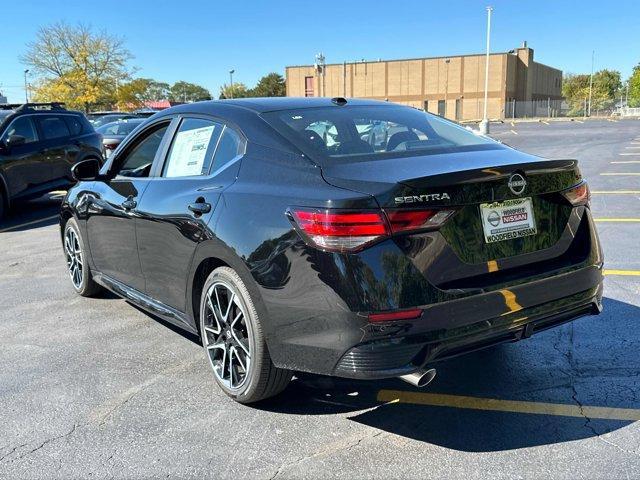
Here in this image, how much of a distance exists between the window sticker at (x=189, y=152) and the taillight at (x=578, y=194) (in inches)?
83.0

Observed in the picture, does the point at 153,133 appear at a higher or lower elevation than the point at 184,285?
higher

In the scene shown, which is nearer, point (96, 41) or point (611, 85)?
point (96, 41)

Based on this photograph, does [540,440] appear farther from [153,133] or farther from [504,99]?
[504,99]

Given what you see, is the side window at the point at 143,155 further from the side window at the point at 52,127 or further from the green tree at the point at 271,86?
the green tree at the point at 271,86

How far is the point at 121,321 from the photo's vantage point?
4.95 metres

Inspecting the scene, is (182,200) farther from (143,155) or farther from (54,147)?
(54,147)

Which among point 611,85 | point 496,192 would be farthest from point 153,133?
point 611,85

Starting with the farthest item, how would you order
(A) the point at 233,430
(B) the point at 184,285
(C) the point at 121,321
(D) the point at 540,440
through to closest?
1. (C) the point at 121,321
2. (B) the point at 184,285
3. (A) the point at 233,430
4. (D) the point at 540,440

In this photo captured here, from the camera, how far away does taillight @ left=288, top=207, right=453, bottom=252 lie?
2.61 m

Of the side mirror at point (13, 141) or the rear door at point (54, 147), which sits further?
the rear door at point (54, 147)

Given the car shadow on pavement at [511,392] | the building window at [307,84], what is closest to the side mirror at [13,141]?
the car shadow on pavement at [511,392]

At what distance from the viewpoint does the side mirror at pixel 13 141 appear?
32.8ft

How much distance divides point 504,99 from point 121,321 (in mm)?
72650

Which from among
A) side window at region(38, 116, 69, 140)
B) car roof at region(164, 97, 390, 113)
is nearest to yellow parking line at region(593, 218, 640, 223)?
car roof at region(164, 97, 390, 113)
